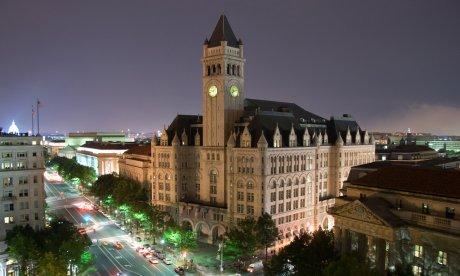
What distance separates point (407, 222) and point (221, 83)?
70.1 meters

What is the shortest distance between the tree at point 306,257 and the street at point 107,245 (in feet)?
92.1

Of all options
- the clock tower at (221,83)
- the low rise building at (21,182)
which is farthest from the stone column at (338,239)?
the low rise building at (21,182)

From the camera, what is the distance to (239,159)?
11200 cm

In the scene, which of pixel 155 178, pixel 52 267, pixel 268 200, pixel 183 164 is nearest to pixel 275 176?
pixel 268 200

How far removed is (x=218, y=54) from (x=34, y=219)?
6549 centimetres

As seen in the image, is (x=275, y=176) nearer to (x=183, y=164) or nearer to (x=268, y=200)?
(x=268, y=200)

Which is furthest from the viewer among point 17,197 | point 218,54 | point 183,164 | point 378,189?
point 183,164

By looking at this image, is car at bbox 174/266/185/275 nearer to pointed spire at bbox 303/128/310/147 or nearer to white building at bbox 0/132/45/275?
white building at bbox 0/132/45/275

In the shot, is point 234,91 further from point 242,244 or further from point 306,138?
point 242,244

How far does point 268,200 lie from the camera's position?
351 ft

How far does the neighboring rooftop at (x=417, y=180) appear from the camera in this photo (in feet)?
201

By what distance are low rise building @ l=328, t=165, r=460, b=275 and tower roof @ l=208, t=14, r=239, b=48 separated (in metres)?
66.2

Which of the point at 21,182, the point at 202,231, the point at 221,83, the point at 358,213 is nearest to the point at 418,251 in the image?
the point at 358,213

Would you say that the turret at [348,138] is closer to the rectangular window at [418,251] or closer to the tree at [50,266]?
the rectangular window at [418,251]
